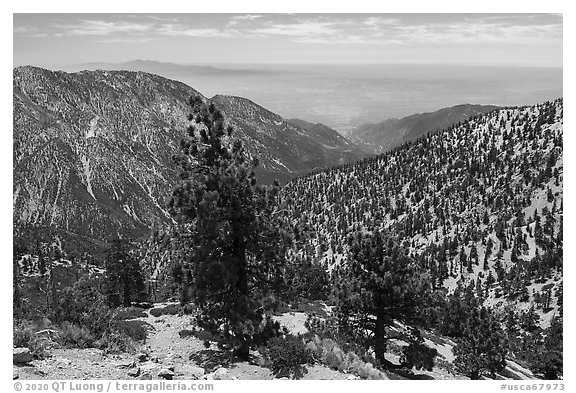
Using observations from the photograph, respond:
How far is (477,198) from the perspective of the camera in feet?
438

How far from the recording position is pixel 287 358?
1222cm

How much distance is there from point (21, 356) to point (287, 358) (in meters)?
7.16

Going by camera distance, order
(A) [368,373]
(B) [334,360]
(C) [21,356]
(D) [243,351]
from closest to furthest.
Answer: (C) [21,356]
(A) [368,373]
(B) [334,360]
(D) [243,351]

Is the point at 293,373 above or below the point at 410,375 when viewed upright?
above

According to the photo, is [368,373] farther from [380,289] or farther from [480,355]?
[480,355]

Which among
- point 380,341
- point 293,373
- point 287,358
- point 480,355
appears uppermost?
point 287,358

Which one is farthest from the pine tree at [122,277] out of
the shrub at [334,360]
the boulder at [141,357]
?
the shrub at [334,360]

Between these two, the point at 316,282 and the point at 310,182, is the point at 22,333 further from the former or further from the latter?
the point at 310,182

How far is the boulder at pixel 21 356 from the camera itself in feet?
36.7

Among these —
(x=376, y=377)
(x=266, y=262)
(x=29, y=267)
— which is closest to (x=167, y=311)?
(x=266, y=262)

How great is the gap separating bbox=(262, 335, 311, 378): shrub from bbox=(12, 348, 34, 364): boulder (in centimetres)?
654

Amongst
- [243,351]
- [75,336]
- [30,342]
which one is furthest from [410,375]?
[30,342]

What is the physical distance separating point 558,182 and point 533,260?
3465cm

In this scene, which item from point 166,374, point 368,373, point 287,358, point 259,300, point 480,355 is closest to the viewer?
point 166,374
